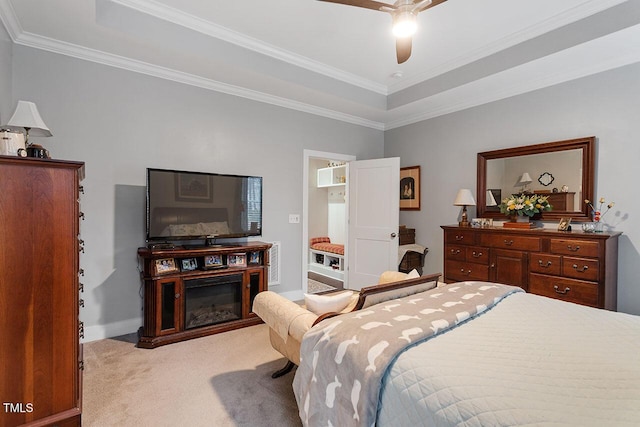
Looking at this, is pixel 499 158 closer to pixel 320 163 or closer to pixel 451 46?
pixel 451 46

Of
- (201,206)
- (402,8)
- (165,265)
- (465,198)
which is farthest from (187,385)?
(465,198)

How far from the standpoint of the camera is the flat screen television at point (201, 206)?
287 centimetres

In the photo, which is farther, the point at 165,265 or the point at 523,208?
the point at 523,208

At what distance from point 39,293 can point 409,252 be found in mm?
3900

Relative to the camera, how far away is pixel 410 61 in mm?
3469

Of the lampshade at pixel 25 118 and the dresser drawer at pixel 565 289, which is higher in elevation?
the lampshade at pixel 25 118

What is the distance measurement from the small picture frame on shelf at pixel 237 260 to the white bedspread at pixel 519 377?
2.38 meters

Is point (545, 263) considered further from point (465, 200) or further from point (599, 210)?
point (465, 200)

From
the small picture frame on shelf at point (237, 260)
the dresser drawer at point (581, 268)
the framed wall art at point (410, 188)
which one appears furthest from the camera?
the framed wall art at point (410, 188)

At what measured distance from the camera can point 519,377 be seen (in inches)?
39.7

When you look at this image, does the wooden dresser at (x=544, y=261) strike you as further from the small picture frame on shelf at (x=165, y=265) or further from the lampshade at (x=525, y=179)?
the small picture frame on shelf at (x=165, y=265)

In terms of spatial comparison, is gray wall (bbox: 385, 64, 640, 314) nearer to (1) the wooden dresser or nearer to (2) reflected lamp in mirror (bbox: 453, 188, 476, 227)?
(2) reflected lamp in mirror (bbox: 453, 188, 476, 227)

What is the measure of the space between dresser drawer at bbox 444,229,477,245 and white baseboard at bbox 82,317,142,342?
11.5ft

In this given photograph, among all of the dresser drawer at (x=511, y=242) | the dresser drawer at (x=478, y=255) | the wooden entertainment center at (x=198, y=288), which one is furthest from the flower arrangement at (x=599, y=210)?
the wooden entertainment center at (x=198, y=288)
